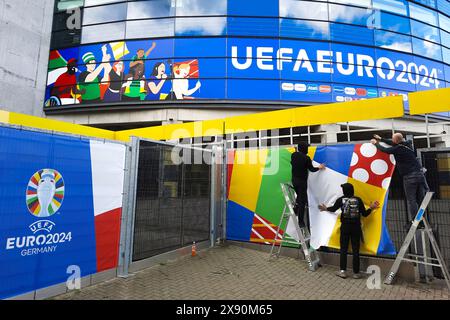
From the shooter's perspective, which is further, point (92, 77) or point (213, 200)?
point (92, 77)

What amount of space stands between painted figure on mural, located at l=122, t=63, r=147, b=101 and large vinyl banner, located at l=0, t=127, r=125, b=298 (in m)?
13.1

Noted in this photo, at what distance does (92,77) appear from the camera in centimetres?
1823

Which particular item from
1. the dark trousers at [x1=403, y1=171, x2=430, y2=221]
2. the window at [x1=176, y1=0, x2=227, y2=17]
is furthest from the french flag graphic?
the window at [x1=176, y1=0, x2=227, y2=17]

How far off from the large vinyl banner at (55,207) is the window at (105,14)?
1671 centimetres

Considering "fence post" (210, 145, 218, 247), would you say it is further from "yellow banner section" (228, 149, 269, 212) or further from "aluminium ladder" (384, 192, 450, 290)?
"aluminium ladder" (384, 192, 450, 290)

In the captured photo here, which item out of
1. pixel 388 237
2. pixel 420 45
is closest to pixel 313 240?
pixel 388 237

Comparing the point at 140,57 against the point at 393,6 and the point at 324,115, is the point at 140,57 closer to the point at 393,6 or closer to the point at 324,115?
the point at 324,115

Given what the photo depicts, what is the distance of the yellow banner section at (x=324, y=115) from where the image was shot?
730 cm

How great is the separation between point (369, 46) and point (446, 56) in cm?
742

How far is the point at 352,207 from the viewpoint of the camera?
5262 mm

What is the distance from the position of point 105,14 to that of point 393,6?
1937 cm

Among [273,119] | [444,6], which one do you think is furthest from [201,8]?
[444,6]

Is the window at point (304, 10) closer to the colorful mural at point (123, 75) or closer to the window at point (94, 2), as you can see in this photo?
the colorful mural at point (123, 75)

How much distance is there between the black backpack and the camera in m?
5.24
